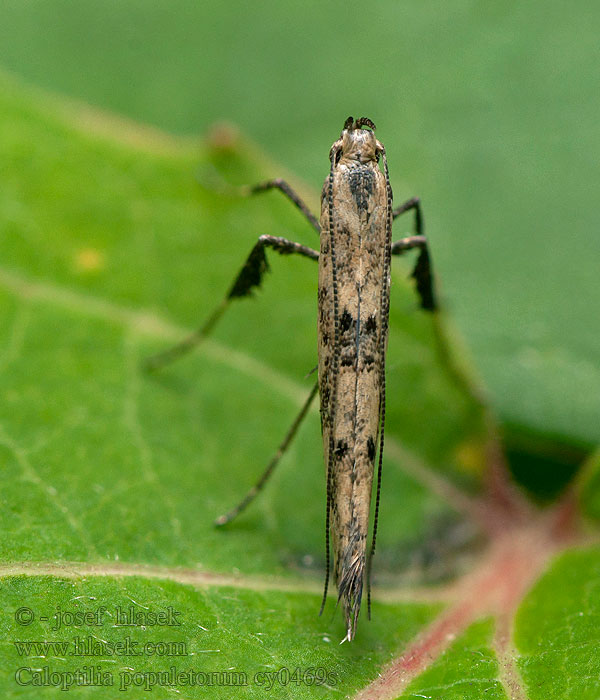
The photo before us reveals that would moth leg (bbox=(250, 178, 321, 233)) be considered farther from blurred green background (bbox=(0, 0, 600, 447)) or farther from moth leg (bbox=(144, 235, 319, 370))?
moth leg (bbox=(144, 235, 319, 370))

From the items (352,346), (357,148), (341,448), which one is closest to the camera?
(341,448)

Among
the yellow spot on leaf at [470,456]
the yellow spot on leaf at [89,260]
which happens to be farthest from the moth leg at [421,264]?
the yellow spot on leaf at [89,260]

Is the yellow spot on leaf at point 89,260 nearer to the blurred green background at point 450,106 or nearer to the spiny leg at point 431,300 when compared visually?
the blurred green background at point 450,106

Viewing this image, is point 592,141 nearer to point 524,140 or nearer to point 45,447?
point 524,140

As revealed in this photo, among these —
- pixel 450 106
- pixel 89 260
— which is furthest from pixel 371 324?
pixel 450 106

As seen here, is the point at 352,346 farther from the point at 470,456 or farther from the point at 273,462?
the point at 470,456

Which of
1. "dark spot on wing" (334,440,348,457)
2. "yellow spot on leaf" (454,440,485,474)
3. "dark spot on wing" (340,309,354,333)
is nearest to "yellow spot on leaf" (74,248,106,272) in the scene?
"dark spot on wing" (340,309,354,333)
